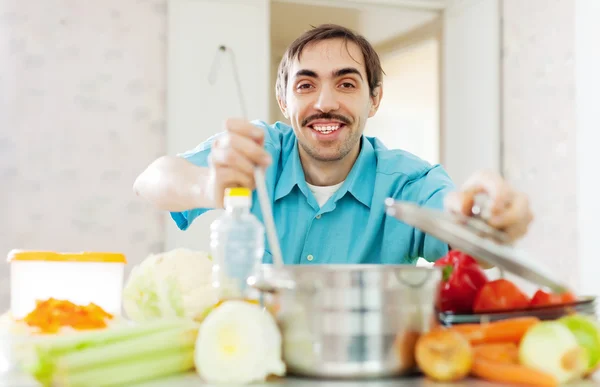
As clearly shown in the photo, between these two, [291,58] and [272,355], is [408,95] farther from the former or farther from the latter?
[272,355]

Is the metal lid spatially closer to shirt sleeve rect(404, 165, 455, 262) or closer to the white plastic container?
the white plastic container

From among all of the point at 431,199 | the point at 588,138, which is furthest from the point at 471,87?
the point at 431,199

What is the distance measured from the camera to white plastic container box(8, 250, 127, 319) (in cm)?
114

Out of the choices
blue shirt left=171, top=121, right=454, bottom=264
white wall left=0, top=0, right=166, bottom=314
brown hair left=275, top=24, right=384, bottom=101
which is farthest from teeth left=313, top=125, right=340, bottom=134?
white wall left=0, top=0, right=166, bottom=314

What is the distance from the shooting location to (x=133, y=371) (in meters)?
0.80

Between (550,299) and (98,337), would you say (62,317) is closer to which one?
(98,337)

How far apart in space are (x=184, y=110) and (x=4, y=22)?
98 cm

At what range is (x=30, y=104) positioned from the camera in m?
3.37

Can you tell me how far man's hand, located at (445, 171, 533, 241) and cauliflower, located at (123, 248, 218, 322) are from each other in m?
0.40

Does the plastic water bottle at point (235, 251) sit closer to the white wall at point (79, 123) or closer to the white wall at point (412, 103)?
the white wall at point (79, 123)

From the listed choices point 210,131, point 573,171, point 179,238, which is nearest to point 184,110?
point 210,131

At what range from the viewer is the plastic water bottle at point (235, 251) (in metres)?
0.99

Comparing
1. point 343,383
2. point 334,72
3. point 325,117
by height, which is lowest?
point 343,383

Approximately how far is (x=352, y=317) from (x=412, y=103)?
3318 millimetres
